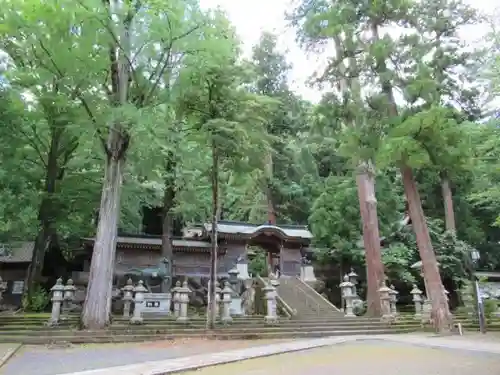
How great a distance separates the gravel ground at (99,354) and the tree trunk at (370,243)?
6.66m

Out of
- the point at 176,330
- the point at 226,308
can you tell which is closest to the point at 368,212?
the point at 226,308

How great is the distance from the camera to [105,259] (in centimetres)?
1064

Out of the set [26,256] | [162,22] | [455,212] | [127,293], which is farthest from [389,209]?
[26,256]

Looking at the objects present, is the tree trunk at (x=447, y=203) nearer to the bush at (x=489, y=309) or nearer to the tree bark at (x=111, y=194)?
the bush at (x=489, y=309)

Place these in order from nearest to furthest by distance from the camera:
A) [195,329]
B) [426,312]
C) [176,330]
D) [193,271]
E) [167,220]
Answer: [176,330], [195,329], [426,312], [167,220], [193,271]

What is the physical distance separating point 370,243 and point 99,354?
36.9 feet

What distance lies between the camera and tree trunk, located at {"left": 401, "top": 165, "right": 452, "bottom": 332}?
12.0 meters

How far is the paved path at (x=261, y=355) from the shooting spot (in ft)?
20.2

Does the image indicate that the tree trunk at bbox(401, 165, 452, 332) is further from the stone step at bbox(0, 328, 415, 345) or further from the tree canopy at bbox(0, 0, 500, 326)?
the stone step at bbox(0, 328, 415, 345)

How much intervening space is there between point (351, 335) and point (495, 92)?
779 centimetres

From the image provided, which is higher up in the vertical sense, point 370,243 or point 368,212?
point 368,212

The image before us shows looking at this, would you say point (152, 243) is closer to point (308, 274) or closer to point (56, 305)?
point (308, 274)

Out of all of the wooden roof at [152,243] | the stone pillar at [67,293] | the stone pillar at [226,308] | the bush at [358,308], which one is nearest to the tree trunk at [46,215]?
the stone pillar at [67,293]

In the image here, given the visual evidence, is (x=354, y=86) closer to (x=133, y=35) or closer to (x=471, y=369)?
(x=133, y=35)
